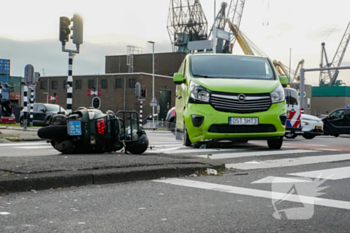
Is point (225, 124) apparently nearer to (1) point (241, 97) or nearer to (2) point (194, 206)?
(1) point (241, 97)

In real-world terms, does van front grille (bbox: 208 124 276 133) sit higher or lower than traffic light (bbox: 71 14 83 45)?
lower

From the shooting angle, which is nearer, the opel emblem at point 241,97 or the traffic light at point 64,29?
the opel emblem at point 241,97

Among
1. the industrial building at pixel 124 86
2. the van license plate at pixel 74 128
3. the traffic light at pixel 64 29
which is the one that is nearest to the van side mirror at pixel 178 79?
the van license plate at pixel 74 128

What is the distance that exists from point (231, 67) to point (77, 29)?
742 centimetres

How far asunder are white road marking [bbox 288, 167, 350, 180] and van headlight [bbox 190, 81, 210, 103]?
3.41 meters

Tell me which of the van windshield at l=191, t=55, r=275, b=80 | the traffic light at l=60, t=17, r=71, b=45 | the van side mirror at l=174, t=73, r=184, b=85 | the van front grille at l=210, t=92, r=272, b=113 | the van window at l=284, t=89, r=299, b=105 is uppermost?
the traffic light at l=60, t=17, r=71, b=45

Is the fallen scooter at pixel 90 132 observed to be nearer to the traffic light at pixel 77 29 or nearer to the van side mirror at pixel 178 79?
the van side mirror at pixel 178 79

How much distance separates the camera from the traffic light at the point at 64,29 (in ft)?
51.9

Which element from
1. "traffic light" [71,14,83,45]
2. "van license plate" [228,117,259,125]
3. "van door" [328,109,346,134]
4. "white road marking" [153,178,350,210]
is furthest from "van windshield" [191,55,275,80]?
"van door" [328,109,346,134]

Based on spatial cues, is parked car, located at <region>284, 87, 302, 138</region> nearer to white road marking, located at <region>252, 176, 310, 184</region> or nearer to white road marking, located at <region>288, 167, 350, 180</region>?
white road marking, located at <region>288, 167, 350, 180</region>

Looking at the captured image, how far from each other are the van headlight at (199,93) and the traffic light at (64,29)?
7808 millimetres

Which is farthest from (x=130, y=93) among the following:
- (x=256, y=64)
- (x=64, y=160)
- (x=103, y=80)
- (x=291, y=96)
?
(x=64, y=160)

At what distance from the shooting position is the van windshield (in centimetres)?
1016

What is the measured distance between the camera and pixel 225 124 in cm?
947
